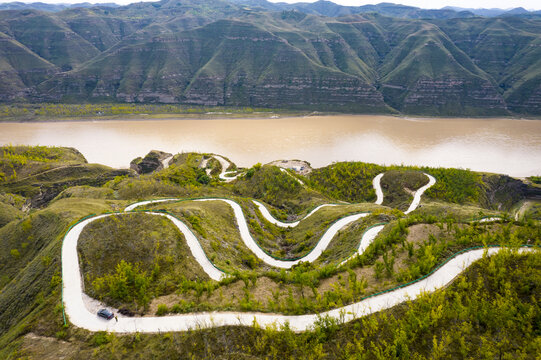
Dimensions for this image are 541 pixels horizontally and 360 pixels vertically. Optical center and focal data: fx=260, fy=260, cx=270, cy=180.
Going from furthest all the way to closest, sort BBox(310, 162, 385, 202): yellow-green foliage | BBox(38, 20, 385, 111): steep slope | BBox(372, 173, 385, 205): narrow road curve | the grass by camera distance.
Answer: BBox(38, 20, 385, 111): steep slope
BBox(310, 162, 385, 202): yellow-green foliage
BBox(372, 173, 385, 205): narrow road curve
the grass

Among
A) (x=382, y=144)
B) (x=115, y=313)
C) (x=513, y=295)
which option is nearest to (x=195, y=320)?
(x=115, y=313)

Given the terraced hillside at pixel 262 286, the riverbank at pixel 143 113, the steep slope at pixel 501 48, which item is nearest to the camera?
the terraced hillside at pixel 262 286

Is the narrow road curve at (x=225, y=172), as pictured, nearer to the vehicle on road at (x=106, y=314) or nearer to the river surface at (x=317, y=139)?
the river surface at (x=317, y=139)

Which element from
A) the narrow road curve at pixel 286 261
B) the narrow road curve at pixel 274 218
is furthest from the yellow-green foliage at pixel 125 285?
the narrow road curve at pixel 274 218

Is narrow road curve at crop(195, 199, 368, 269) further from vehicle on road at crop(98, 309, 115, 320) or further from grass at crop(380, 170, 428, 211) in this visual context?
grass at crop(380, 170, 428, 211)

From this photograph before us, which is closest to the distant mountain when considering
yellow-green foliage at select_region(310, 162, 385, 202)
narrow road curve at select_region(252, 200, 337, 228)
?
yellow-green foliage at select_region(310, 162, 385, 202)

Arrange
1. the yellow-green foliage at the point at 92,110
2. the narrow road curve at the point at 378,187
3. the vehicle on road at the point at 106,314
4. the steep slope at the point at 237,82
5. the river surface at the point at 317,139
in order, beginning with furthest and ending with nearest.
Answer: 1. the steep slope at the point at 237,82
2. the yellow-green foliage at the point at 92,110
3. the river surface at the point at 317,139
4. the narrow road curve at the point at 378,187
5. the vehicle on road at the point at 106,314
